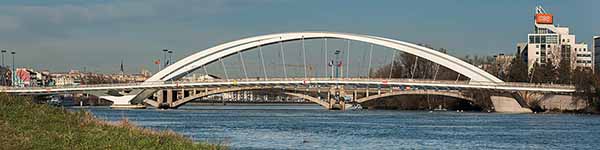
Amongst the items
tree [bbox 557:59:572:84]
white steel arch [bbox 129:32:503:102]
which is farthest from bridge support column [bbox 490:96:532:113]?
tree [bbox 557:59:572:84]

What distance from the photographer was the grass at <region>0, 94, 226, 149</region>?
88.4ft

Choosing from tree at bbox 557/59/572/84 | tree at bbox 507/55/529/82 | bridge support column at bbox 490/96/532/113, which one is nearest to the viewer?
bridge support column at bbox 490/96/532/113

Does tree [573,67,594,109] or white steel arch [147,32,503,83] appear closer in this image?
tree [573,67,594,109]

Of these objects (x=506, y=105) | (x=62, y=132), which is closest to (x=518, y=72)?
(x=506, y=105)

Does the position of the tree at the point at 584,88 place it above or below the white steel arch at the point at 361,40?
below

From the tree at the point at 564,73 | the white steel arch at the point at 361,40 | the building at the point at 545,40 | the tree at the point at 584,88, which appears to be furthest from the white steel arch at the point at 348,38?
the building at the point at 545,40

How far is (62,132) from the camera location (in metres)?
30.5

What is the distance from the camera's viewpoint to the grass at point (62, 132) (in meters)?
27.0

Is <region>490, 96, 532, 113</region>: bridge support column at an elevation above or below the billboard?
below

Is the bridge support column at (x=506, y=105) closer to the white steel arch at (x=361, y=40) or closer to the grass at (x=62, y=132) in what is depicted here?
the white steel arch at (x=361, y=40)

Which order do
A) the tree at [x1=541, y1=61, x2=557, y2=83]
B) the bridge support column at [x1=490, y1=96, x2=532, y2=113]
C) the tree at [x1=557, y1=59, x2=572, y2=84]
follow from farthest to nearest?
the tree at [x1=541, y1=61, x2=557, y2=83], the tree at [x1=557, y1=59, x2=572, y2=84], the bridge support column at [x1=490, y1=96, x2=532, y2=113]

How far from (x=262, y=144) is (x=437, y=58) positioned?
3021 inches

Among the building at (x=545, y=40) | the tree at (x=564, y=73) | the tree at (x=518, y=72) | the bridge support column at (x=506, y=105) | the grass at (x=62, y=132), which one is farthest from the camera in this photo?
the building at (x=545, y=40)

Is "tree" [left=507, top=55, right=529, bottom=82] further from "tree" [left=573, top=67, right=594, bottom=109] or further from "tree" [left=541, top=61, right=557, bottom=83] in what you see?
"tree" [left=573, top=67, right=594, bottom=109]
